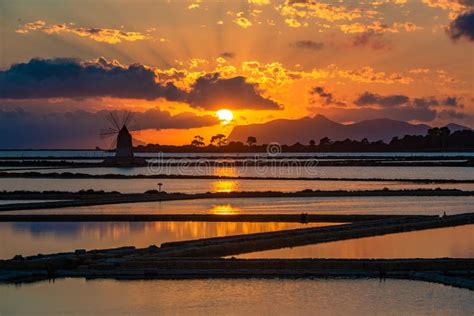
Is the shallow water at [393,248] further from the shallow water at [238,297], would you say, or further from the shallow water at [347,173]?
the shallow water at [347,173]

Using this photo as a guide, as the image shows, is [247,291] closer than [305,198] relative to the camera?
Yes

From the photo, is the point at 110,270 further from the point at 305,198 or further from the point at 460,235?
the point at 305,198

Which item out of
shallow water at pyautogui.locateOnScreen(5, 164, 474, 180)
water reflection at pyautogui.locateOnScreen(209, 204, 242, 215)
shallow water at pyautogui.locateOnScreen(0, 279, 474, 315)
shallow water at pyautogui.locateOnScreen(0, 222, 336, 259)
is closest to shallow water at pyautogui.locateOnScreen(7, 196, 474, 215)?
water reflection at pyautogui.locateOnScreen(209, 204, 242, 215)

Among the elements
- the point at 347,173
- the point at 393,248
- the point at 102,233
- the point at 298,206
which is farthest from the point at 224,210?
the point at 347,173

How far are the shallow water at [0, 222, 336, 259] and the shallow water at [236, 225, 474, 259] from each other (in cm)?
277

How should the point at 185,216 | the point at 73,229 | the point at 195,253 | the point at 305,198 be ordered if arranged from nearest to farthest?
1. the point at 195,253
2. the point at 73,229
3. the point at 185,216
4. the point at 305,198

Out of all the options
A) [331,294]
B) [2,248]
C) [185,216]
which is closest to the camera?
[331,294]

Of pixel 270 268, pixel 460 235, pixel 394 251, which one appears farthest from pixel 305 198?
pixel 270 268

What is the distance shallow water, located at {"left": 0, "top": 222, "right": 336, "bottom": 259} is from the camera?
15.4 m

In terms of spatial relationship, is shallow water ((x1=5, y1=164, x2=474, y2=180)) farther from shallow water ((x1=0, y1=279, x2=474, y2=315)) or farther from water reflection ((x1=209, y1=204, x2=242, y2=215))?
shallow water ((x1=0, y1=279, x2=474, y2=315))

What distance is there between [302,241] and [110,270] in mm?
4839

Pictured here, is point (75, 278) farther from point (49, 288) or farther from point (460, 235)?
point (460, 235)

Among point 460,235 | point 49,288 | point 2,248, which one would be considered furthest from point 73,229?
point 460,235

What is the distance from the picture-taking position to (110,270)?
477 inches
